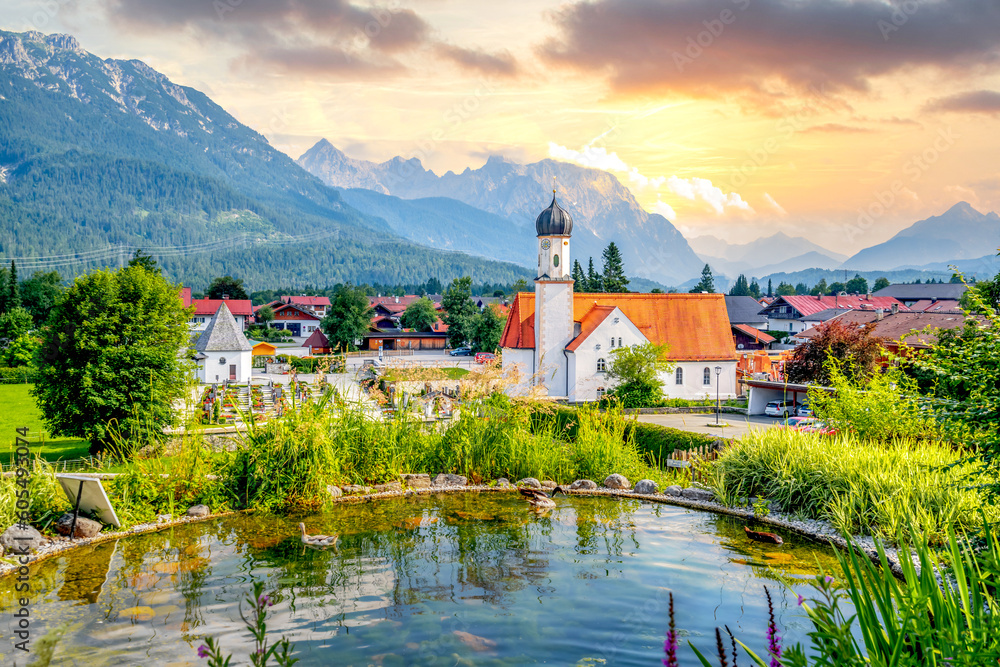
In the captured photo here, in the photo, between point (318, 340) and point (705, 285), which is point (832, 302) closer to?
point (705, 285)

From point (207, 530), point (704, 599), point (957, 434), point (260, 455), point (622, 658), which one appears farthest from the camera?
point (260, 455)

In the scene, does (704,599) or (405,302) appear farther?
(405,302)

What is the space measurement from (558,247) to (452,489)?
1130 inches

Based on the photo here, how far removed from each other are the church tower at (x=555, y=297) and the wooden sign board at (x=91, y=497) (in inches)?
1214

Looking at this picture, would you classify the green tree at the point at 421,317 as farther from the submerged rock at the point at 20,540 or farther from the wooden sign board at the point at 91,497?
the submerged rock at the point at 20,540

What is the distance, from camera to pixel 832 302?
113 m

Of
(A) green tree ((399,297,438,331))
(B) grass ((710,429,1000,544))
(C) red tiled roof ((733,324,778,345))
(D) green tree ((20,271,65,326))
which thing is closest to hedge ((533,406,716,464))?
(B) grass ((710,429,1000,544))

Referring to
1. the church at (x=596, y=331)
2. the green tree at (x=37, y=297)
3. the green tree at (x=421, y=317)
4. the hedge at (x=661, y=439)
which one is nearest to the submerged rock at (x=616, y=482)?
the hedge at (x=661, y=439)

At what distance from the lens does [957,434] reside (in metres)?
7.94

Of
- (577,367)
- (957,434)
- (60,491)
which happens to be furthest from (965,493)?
(577,367)

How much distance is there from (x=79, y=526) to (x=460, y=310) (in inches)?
2821

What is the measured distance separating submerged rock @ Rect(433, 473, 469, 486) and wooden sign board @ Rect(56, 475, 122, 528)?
19.6 feet

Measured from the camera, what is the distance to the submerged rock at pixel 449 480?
46.8 ft

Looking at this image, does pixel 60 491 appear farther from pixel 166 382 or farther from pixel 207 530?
pixel 166 382
